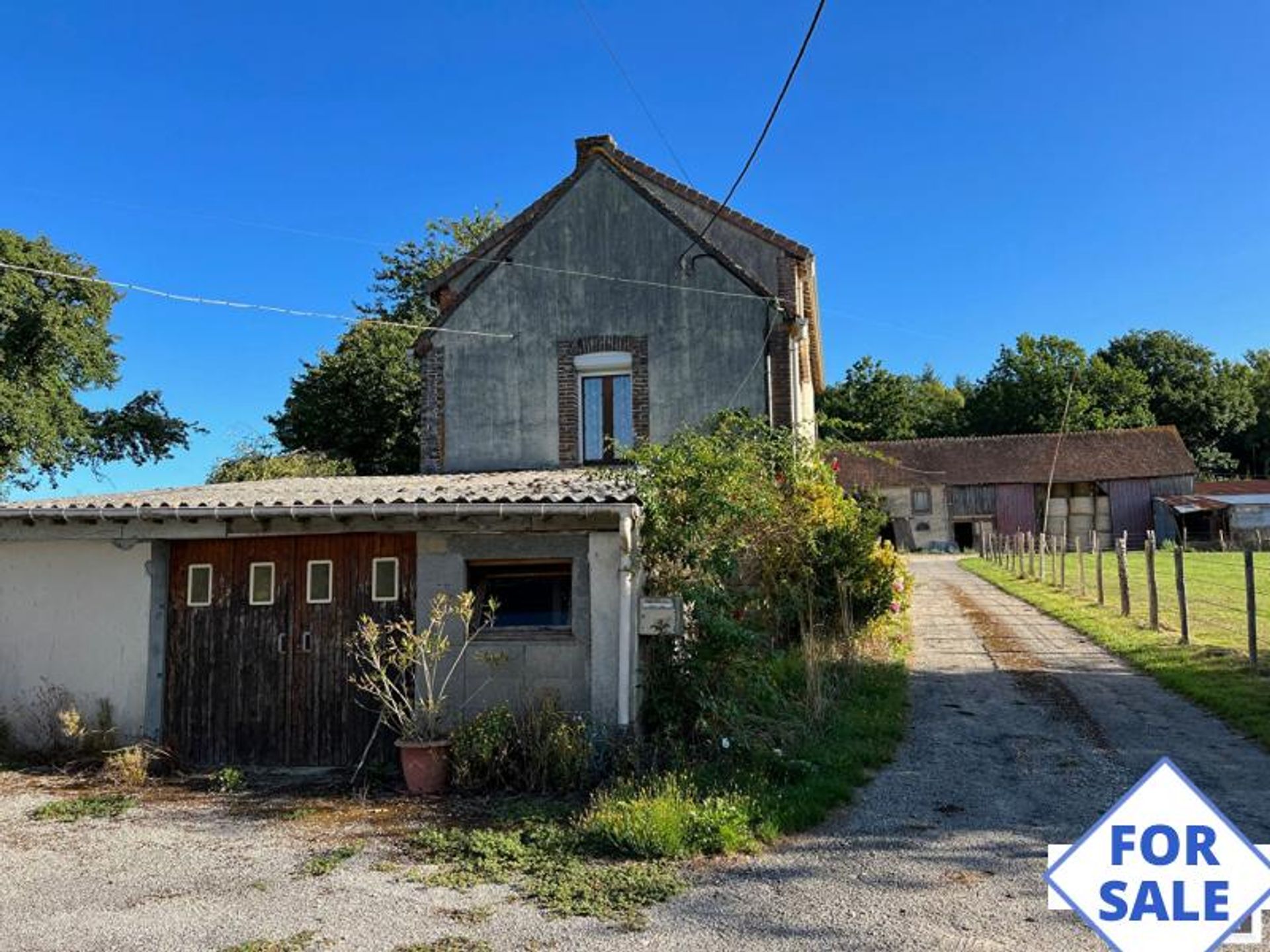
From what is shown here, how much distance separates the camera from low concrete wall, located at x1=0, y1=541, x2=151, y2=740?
950cm

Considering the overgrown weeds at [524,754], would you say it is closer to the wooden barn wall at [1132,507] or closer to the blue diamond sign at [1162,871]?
the blue diamond sign at [1162,871]

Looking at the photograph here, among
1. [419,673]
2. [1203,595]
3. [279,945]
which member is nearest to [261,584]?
[419,673]

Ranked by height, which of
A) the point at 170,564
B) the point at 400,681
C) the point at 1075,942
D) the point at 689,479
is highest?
the point at 689,479

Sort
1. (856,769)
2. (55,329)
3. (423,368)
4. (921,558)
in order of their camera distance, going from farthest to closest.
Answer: (921,558) < (55,329) < (423,368) < (856,769)

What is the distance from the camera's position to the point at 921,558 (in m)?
42.9

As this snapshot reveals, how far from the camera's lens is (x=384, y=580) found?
30.5ft

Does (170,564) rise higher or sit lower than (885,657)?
higher

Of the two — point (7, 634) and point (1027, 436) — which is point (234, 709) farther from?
point (1027, 436)

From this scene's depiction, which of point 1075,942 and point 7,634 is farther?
point 7,634

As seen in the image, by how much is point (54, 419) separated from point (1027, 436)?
4631 centimetres

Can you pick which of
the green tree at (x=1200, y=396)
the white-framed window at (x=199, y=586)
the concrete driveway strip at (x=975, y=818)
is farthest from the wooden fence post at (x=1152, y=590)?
the green tree at (x=1200, y=396)

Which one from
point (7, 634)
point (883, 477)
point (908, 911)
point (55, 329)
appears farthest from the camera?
point (883, 477)

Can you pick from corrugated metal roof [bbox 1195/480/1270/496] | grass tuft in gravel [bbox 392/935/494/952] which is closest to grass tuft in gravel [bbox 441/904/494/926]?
grass tuft in gravel [bbox 392/935/494/952]

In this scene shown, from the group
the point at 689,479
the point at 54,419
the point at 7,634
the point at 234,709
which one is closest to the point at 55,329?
the point at 54,419
